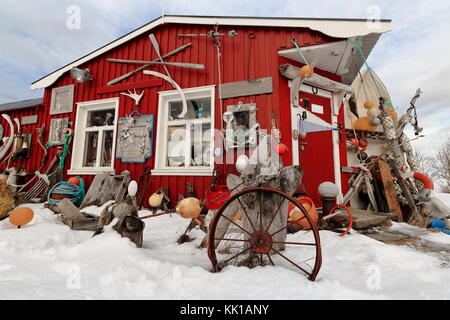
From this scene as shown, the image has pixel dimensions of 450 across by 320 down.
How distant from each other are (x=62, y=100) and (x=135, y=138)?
2962 millimetres

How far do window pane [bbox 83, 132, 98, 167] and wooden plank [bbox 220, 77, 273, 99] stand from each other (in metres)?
3.75

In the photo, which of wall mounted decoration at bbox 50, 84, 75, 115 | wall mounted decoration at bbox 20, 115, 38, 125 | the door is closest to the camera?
the door

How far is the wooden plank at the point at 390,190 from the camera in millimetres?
3629

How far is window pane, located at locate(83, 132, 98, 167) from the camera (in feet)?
18.1

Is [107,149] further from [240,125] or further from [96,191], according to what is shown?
[240,125]

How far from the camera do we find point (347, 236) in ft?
8.20

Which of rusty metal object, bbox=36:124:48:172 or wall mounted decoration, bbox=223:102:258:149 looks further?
rusty metal object, bbox=36:124:48:172

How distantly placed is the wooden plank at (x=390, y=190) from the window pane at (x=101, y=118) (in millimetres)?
6362

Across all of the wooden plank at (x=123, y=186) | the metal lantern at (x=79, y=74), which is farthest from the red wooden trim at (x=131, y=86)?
the wooden plank at (x=123, y=186)

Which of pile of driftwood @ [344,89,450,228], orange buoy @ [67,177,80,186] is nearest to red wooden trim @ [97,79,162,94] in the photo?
orange buoy @ [67,177,80,186]

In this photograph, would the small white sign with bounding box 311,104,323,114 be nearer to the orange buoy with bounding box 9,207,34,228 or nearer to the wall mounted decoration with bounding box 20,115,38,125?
the orange buoy with bounding box 9,207,34,228

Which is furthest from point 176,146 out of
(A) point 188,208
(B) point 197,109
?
(A) point 188,208
